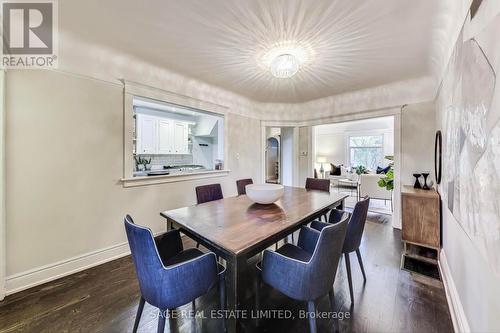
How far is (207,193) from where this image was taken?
2584 millimetres

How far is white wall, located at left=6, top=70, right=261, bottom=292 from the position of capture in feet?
6.00

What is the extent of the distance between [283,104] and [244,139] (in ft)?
4.38

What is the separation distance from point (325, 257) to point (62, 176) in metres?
2.62

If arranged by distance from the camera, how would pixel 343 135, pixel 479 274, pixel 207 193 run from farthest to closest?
pixel 343 135 < pixel 207 193 < pixel 479 274

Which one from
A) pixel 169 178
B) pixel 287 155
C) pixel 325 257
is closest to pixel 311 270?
pixel 325 257

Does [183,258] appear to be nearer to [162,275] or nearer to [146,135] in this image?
[162,275]

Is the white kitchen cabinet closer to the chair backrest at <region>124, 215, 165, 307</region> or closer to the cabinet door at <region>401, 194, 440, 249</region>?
the chair backrest at <region>124, 215, 165, 307</region>

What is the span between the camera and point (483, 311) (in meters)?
0.99

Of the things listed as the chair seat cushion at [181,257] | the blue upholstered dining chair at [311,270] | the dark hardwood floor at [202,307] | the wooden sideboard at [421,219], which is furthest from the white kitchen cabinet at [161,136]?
the wooden sideboard at [421,219]

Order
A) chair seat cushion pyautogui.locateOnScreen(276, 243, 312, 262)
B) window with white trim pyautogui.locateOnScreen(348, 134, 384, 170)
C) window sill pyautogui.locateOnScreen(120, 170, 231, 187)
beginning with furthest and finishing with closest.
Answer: window with white trim pyautogui.locateOnScreen(348, 134, 384, 170), window sill pyautogui.locateOnScreen(120, 170, 231, 187), chair seat cushion pyautogui.locateOnScreen(276, 243, 312, 262)

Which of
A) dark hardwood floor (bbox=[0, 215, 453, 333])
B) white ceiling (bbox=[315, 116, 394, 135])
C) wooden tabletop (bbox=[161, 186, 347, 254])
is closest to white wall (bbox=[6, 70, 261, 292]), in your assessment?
dark hardwood floor (bbox=[0, 215, 453, 333])

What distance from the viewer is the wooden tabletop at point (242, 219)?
1245mm

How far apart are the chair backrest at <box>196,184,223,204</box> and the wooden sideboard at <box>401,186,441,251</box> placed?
2429 millimetres

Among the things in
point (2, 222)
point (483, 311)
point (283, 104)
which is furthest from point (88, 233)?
point (283, 104)
